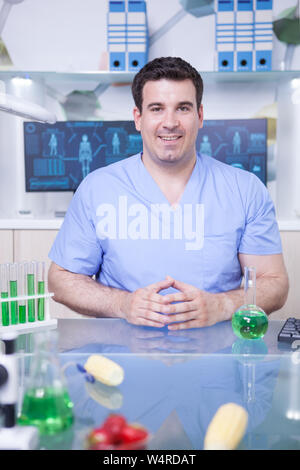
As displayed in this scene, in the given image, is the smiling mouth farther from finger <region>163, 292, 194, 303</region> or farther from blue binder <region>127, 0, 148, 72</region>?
blue binder <region>127, 0, 148, 72</region>

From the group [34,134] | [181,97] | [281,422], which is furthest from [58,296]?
[34,134]

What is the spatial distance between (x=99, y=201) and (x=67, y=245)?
0.67ft

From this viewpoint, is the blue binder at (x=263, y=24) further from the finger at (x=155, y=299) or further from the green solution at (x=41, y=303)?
the green solution at (x=41, y=303)

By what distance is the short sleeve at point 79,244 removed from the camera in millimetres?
1649

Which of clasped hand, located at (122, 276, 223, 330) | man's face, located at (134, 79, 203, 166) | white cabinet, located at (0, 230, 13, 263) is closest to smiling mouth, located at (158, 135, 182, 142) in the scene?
man's face, located at (134, 79, 203, 166)

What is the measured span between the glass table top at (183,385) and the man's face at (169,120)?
793 mm

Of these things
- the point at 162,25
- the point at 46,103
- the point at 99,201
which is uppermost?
the point at 162,25

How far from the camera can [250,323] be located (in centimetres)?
108

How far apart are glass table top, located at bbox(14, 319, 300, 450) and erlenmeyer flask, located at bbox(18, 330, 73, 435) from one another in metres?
0.02

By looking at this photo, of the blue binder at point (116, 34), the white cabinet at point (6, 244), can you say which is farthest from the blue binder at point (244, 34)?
the white cabinet at point (6, 244)

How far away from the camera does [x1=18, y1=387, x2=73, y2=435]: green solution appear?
67cm

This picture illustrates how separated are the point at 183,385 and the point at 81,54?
9.54 ft
